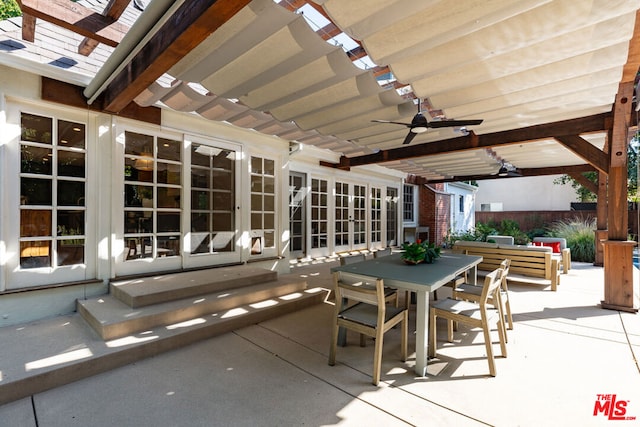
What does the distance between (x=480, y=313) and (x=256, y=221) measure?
12.5ft

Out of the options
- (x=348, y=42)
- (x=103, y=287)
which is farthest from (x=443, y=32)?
(x=103, y=287)

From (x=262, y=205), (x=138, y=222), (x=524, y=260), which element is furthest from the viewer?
(x=262, y=205)

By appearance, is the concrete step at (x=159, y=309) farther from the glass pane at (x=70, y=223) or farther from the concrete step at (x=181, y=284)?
the glass pane at (x=70, y=223)

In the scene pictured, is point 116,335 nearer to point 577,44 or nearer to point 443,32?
point 443,32

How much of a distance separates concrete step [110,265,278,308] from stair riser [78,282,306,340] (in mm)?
279

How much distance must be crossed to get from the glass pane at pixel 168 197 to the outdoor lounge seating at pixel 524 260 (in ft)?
16.9

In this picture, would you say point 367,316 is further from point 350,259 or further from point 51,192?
point 51,192

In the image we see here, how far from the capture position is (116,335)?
2752mm

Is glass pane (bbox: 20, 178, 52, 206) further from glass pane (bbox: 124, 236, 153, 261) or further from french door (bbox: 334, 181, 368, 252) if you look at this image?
french door (bbox: 334, 181, 368, 252)

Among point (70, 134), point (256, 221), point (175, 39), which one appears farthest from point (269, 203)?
point (175, 39)

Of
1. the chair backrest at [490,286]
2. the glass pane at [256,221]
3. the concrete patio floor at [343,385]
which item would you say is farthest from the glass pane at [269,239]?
the chair backrest at [490,286]

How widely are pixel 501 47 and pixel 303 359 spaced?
3.16 metres

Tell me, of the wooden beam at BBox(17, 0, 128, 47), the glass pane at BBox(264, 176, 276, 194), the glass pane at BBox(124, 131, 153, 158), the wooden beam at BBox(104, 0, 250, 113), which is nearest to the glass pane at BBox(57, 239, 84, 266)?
the glass pane at BBox(124, 131, 153, 158)

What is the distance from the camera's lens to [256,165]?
532cm
